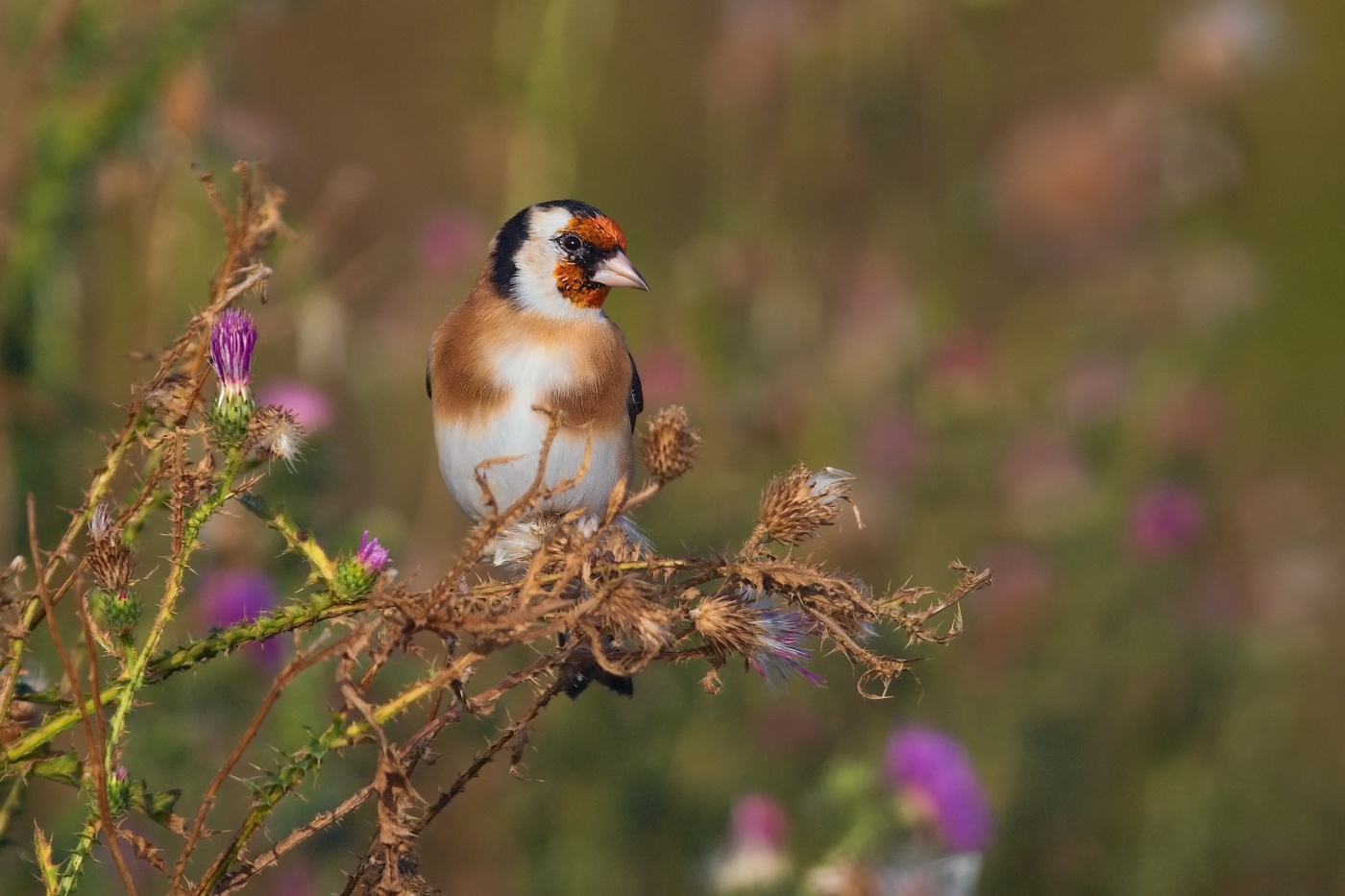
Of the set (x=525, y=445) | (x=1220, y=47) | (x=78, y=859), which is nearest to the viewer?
(x=78, y=859)

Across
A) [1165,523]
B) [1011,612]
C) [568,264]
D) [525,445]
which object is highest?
[1165,523]

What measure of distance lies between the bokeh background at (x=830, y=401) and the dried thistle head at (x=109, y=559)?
4.30ft

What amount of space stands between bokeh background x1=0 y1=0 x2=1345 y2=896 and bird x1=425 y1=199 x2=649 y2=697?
0.28 meters

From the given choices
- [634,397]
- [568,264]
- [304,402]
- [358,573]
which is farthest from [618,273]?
[358,573]

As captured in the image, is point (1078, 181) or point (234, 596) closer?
point (234, 596)

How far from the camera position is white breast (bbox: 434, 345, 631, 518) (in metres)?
2.41

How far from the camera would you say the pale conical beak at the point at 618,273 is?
257 cm

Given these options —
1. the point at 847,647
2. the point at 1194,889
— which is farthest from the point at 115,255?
the point at 847,647

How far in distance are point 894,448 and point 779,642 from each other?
2.71 meters

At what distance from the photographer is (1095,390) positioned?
172 inches

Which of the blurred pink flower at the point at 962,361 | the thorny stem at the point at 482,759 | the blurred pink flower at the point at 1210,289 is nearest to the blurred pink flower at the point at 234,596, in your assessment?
the thorny stem at the point at 482,759

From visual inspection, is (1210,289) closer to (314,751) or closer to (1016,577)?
(1016,577)

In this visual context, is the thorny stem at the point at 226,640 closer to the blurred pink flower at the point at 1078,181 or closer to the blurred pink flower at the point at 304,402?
the blurred pink flower at the point at 304,402

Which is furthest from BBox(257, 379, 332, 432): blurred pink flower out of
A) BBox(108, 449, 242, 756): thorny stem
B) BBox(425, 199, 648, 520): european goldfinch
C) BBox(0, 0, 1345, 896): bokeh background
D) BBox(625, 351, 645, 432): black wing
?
BBox(108, 449, 242, 756): thorny stem
